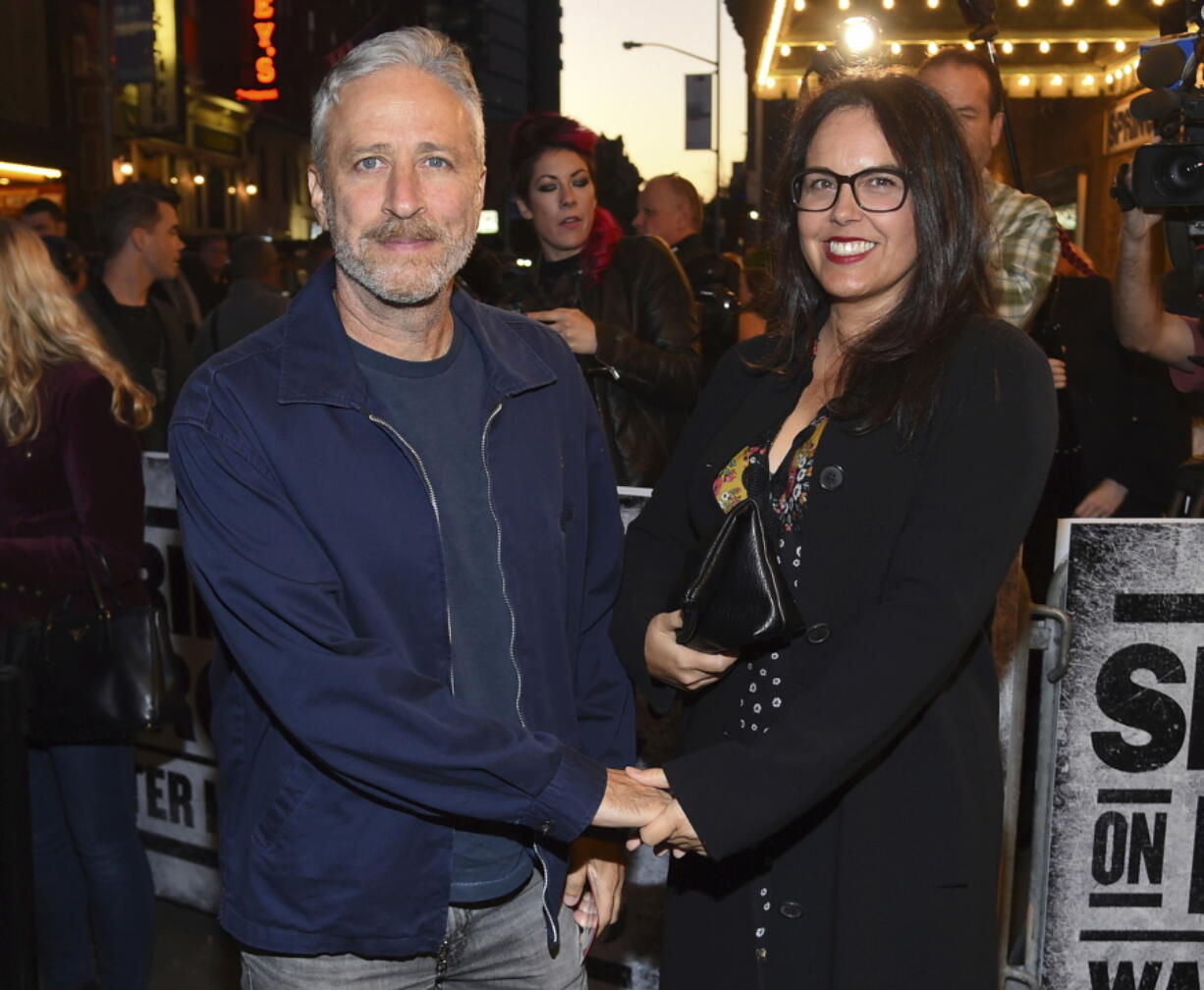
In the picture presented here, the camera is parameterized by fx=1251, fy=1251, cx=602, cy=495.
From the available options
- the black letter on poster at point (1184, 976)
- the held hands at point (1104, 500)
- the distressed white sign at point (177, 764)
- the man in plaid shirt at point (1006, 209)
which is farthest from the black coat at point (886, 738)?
the held hands at point (1104, 500)

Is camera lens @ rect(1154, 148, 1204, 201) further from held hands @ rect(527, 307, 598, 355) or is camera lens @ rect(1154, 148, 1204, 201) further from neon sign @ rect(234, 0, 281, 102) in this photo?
neon sign @ rect(234, 0, 281, 102)

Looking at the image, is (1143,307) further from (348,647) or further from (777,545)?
(348,647)

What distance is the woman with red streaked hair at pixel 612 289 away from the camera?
14.3 ft

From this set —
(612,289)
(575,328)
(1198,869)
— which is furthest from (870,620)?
(612,289)

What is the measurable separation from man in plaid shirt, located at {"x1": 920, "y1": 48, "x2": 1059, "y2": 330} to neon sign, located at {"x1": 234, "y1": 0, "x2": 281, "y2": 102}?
80.2 feet

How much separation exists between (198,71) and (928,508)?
130 feet

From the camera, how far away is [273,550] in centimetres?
199

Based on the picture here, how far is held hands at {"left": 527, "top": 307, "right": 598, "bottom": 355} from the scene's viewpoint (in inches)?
160

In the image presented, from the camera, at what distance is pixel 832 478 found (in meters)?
2.14

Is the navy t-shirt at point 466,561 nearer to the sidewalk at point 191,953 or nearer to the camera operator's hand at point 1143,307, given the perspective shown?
the sidewalk at point 191,953

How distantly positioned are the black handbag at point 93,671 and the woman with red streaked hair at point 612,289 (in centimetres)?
168

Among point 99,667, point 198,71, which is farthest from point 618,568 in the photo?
point 198,71

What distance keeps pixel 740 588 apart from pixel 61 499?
91.0 inches

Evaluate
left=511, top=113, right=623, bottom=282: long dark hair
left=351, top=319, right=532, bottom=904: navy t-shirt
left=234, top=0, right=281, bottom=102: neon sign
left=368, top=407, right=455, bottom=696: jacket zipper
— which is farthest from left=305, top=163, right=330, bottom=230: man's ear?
left=234, top=0, right=281, bottom=102: neon sign
